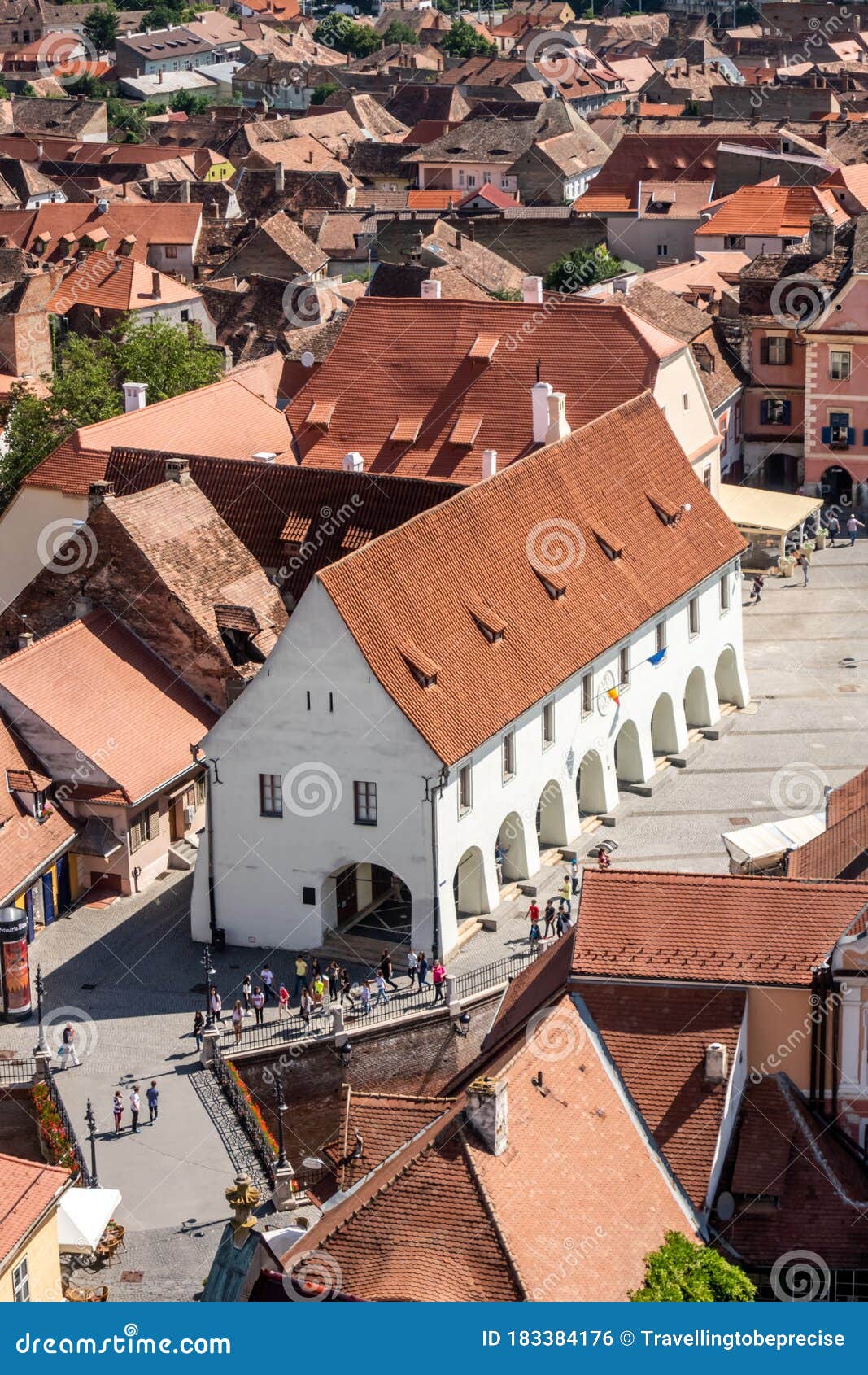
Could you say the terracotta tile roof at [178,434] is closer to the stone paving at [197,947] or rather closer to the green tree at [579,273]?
the stone paving at [197,947]

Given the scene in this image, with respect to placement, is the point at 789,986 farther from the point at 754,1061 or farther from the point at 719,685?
the point at 719,685

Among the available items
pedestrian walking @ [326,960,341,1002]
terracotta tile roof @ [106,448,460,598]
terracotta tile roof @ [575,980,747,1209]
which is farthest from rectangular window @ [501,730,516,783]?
terracotta tile roof @ [575,980,747,1209]

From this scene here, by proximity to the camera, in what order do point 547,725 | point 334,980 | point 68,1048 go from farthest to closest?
point 547,725 → point 334,980 → point 68,1048

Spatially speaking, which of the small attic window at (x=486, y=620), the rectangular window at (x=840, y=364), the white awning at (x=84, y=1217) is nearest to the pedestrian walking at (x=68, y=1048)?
the white awning at (x=84, y=1217)

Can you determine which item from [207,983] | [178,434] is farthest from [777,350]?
[207,983]

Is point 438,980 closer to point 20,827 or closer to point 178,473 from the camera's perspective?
point 20,827

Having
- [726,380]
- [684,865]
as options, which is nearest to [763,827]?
[684,865]

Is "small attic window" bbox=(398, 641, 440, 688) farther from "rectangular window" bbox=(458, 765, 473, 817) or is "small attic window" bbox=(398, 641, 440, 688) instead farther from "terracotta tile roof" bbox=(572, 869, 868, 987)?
"terracotta tile roof" bbox=(572, 869, 868, 987)
